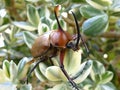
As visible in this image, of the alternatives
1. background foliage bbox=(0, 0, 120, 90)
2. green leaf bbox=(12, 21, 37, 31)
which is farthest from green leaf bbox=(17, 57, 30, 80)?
green leaf bbox=(12, 21, 37, 31)

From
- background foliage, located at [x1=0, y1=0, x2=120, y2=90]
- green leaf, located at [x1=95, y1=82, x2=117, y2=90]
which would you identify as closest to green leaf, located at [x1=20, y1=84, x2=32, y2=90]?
background foliage, located at [x1=0, y1=0, x2=120, y2=90]

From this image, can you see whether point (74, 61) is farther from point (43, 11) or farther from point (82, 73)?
point (43, 11)

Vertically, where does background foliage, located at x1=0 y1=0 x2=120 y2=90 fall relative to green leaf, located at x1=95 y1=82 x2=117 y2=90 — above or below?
above

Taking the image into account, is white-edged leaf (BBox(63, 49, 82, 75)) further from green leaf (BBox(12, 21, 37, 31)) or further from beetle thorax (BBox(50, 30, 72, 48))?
green leaf (BBox(12, 21, 37, 31))

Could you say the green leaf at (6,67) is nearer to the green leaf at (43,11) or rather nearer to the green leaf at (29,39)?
the green leaf at (29,39)

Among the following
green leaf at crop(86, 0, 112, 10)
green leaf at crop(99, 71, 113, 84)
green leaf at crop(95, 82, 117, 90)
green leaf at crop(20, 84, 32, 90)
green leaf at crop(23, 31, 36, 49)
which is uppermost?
green leaf at crop(86, 0, 112, 10)

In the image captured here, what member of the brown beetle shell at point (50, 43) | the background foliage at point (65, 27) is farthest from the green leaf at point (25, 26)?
the brown beetle shell at point (50, 43)

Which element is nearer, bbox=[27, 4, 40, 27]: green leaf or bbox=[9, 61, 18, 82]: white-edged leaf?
bbox=[9, 61, 18, 82]: white-edged leaf

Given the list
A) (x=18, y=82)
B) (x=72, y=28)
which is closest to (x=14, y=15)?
(x=72, y=28)

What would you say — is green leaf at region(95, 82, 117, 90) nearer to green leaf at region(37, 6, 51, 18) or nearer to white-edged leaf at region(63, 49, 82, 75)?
white-edged leaf at region(63, 49, 82, 75)
